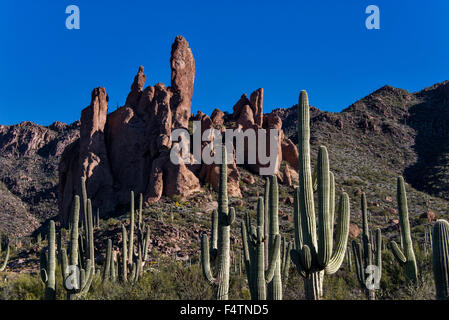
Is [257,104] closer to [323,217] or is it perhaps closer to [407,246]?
[407,246]

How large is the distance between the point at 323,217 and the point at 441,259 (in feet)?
7.81

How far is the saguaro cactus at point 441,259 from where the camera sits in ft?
25.1

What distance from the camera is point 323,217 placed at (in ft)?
25.7

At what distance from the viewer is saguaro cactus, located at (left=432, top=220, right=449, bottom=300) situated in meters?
7.64

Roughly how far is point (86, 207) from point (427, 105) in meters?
71.3


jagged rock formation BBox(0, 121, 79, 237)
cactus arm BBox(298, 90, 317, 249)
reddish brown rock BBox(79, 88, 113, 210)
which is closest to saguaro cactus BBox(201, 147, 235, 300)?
cactus arm BBox(298, 90, 317, 249)

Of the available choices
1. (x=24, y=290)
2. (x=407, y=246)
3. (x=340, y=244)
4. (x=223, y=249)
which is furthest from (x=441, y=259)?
(x=24, y=290)

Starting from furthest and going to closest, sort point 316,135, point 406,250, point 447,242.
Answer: point 316,135, point 406,250, point 447,242

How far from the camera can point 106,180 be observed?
3638 cm

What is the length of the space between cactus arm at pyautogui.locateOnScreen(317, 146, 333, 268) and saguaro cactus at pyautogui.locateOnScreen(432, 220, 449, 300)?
2089mm

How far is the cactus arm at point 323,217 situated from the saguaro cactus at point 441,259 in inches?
82.3

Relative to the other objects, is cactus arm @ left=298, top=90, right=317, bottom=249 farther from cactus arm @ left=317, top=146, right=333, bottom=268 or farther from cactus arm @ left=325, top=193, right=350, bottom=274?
cactus arm @ left=325, top=193, right=350, bottom=274
